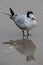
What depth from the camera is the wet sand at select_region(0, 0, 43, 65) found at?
5.90 meters

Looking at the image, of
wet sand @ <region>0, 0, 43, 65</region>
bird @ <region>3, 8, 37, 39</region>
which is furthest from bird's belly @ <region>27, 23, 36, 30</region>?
wet sand @ <region>0, 0, 43, 65</region>

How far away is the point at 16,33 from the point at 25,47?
0.77 meters

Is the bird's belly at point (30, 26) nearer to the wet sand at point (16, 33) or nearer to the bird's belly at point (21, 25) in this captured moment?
the bird's belly at point (21, 25)

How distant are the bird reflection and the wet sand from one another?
0.08m

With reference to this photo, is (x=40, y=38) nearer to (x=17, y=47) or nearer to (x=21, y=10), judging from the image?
(x=17, y=47)

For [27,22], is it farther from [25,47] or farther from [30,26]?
[25,47]

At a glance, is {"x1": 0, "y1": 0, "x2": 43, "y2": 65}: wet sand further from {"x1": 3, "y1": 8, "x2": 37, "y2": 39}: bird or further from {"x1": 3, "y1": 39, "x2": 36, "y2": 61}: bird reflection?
{"x1": 3, "y1": 8, "x2": 37, "y2": 39}: bird

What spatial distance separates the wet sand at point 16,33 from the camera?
232 inches

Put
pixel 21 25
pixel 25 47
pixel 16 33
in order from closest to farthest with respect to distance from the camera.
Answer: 1. pixel 25 47
2. pixel 21 25
3. pixel 16 33

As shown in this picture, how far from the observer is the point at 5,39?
22.8 ft

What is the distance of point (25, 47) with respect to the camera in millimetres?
6562

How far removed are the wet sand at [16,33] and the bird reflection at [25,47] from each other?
78 millimetres

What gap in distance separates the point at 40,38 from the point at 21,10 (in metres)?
1.85

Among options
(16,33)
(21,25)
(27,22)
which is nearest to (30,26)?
(27,22)
